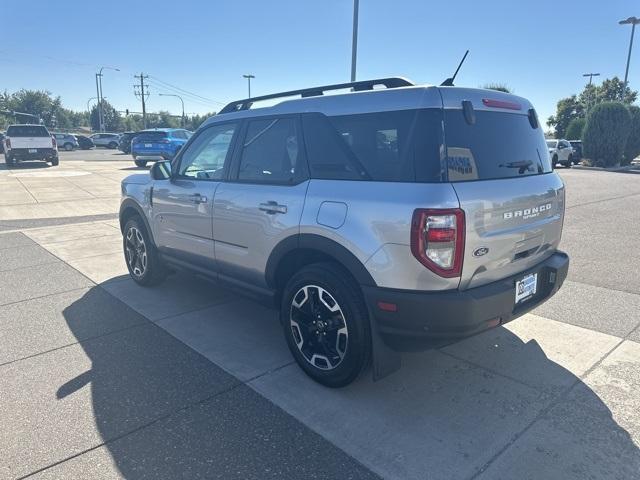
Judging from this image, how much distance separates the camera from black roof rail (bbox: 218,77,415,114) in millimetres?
3025

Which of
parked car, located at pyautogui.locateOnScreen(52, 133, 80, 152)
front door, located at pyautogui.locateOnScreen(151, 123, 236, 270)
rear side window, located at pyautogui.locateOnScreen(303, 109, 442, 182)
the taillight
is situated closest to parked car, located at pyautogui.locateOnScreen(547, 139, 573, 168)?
front door, located at pyautogui.locateOnScreen(151, 123, 236, 270)

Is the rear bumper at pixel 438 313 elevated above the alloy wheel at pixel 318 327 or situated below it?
above

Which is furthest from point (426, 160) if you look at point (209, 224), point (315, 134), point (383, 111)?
point (209, 224)

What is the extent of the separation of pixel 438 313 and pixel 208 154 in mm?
2617

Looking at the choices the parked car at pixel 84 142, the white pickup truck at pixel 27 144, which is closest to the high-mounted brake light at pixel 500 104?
the white pickup truck at pixel 27 144

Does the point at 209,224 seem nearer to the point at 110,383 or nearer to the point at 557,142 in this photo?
the point at 110,383

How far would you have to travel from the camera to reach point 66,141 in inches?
1688

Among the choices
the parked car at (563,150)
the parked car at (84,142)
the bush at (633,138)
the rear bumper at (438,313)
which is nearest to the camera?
the rear bumper at (438,313)

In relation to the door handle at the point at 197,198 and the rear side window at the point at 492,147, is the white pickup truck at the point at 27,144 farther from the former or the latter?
the rear side window at the point at 492,147

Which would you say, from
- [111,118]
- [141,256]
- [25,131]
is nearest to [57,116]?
[111,118]

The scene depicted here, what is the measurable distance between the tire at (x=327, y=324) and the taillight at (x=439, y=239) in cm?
54

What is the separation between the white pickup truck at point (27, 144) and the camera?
20.2 metres

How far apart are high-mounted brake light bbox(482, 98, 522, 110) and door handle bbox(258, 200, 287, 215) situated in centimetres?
144

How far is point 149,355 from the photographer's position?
3.54m
